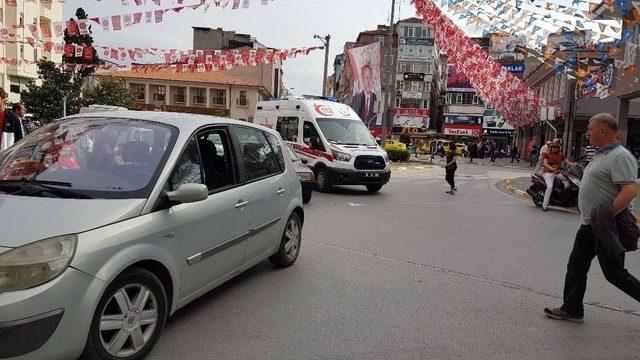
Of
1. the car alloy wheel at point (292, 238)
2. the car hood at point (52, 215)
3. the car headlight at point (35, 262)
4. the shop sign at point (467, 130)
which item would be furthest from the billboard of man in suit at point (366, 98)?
the shop sign at point (467, 130)

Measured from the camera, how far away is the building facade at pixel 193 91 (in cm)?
6494

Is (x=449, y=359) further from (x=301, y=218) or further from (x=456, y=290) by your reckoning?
(x=301, y=218)

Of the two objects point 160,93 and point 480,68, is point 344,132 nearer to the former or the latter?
point 480,68

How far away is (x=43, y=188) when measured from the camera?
3.28m

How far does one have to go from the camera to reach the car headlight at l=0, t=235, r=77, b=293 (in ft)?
8.41

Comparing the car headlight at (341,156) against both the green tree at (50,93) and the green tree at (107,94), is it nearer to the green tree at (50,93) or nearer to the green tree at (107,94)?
the green tree at (50,93)

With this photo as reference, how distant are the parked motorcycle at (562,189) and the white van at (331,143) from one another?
3.72 meters

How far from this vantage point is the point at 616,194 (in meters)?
4.03

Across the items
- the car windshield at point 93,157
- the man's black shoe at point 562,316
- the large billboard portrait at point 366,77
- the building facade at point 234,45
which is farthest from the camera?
the building facade at point 234,45

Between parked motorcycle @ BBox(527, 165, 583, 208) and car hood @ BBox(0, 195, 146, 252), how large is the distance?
35.9ft

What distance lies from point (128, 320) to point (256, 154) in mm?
2263

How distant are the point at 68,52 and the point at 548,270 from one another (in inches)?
581

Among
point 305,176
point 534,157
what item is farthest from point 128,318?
point 534,157

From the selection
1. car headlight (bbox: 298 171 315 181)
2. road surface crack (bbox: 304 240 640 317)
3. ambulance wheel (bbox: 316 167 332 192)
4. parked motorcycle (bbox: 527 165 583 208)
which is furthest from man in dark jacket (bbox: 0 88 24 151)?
parked motorcycle (bbox: 527 165 583 208)
